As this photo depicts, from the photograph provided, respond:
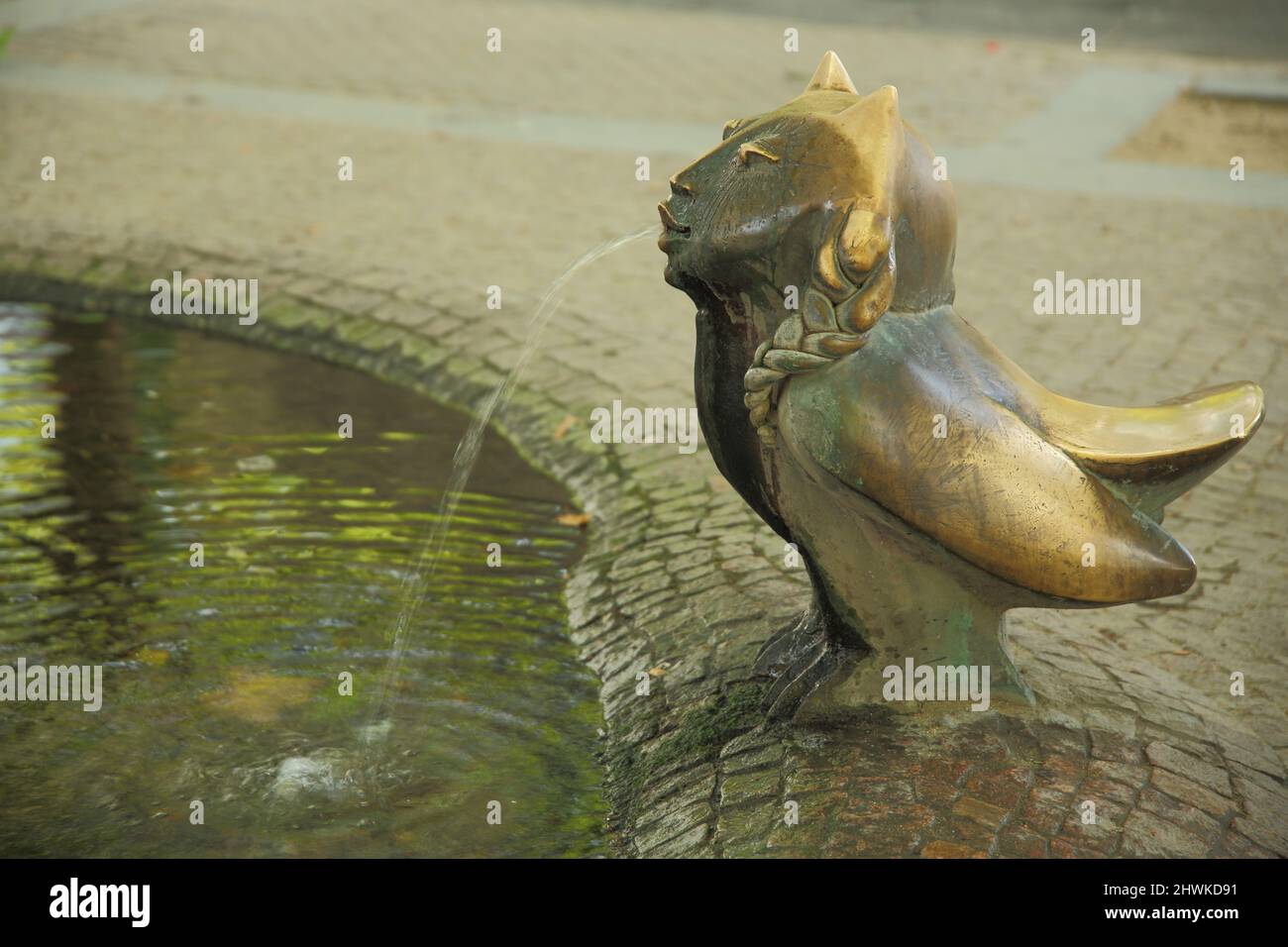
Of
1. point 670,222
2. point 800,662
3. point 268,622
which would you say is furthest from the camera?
point 268,622

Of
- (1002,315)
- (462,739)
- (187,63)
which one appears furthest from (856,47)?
(462,739)

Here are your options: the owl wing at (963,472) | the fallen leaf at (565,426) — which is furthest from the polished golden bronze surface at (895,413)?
the fallen leaf at (565,426)

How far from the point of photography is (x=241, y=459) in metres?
6.26

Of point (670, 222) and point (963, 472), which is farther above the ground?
point (670, 222)

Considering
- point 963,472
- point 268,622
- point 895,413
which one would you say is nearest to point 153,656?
point 268,622

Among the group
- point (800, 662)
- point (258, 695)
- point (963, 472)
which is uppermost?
point (963, 472)

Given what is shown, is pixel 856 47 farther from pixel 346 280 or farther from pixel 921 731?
pixel 921 731

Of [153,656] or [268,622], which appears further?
[268,622]

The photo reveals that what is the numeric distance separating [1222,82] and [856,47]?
320 cm

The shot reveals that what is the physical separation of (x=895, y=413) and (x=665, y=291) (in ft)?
15.6

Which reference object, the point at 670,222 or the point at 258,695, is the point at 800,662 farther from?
the point at 258,695

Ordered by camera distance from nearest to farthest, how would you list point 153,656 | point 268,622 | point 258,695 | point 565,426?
point 258,695, point 153,656, point 268,622, point 565,426

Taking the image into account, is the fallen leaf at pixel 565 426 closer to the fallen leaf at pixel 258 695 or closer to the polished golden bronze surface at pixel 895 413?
the fallen leaf at pixel 258 695

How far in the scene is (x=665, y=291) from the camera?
→ 8.43 m
